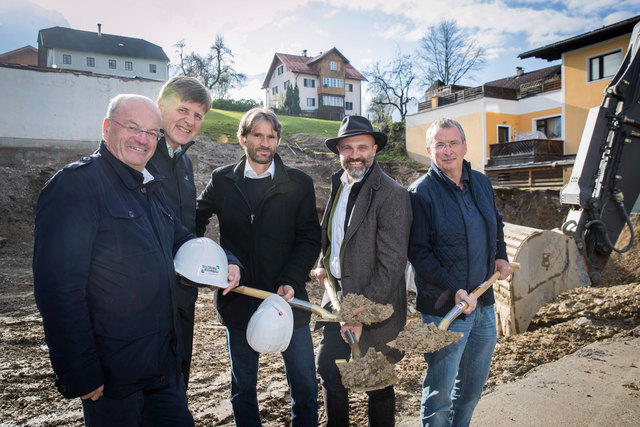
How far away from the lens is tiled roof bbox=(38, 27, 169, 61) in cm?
4319

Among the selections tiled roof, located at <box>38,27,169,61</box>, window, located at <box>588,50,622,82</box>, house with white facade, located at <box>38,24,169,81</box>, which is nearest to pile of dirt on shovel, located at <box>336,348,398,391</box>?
window, located at <box>588,50,622,82</box>

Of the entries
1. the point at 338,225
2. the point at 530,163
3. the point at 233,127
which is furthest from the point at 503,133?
the point at 338,225

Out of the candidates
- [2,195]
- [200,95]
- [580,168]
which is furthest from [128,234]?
[2,195]

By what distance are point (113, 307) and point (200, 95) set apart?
150 cm

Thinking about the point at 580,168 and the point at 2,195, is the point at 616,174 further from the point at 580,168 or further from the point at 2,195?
the point at 2,195

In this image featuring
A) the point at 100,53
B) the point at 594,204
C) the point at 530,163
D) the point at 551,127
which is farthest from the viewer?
the point at 100,53

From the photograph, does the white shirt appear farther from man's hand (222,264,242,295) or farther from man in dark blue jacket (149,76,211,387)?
man in dark blue jacket (149,76,211,387)

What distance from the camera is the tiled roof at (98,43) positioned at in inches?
1700

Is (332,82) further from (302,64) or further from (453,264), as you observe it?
(453,264)

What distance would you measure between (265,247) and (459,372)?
1.55 meters

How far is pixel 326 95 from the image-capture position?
4906 centimetres

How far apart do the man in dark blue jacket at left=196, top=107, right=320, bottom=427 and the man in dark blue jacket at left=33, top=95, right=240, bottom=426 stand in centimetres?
61

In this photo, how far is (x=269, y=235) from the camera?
2.73m

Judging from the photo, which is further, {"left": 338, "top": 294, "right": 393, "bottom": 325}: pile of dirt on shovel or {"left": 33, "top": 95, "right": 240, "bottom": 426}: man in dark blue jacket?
{"left": 338, "top": 294, "right": 393, "bottom": 325}: pile of dirt on shovel
